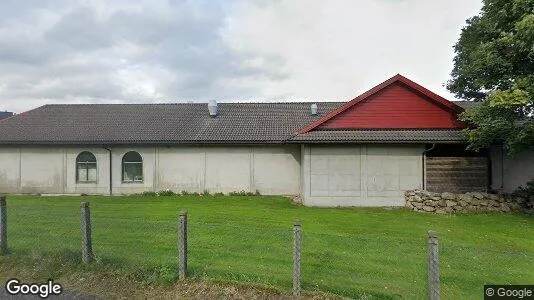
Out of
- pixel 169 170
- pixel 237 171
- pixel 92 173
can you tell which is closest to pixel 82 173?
pixel 92 173

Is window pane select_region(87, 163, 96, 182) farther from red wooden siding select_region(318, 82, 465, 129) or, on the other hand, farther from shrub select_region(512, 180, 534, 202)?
shrub select_region(512, 180, 534, 202)

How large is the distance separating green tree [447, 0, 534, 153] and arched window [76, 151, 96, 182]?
19.1 m

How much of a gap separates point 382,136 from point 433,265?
1277 centimetres

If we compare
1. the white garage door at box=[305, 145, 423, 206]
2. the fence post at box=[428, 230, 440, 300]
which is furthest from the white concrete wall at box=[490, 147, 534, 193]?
the fence post at box=[428, 230, 440, 300]

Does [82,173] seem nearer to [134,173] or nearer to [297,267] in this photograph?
[134,173]

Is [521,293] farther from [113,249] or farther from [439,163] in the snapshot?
[439,163]

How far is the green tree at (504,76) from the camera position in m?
13.2

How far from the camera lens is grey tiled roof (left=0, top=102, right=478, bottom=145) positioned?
21844 millimetres

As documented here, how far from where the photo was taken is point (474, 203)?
1552 centimetres

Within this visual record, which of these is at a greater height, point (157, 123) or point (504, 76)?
point (504, 76)

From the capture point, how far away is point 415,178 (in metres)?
17.0

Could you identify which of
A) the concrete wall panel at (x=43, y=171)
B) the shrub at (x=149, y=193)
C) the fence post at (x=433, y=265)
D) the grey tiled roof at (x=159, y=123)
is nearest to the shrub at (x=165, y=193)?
the shrub at (x=149, y=193)

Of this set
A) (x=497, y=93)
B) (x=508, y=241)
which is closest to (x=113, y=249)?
(x=508, y=241)

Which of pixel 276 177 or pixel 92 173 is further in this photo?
pixel 92 173
